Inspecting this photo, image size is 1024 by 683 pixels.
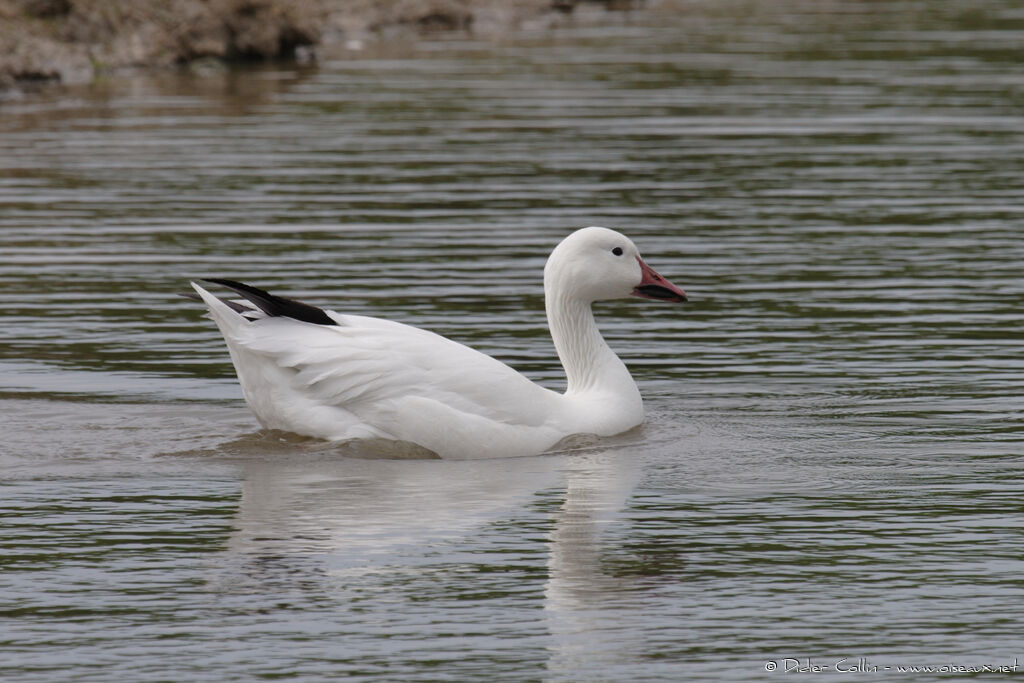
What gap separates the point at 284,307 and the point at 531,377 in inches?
92.7

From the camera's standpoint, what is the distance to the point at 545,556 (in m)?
8.02

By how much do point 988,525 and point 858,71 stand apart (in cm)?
2263

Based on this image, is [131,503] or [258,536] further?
[131,503]

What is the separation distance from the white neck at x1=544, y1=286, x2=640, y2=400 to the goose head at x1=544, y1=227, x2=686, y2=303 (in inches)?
2.2

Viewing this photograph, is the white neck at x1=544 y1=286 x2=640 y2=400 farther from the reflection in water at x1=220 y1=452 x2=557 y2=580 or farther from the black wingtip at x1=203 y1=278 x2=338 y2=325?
the black wingtip at x1=203 y1=278 x2=338 y2=325

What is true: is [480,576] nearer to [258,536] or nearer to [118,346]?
[258,536]

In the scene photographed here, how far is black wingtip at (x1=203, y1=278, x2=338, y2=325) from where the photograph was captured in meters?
9.91

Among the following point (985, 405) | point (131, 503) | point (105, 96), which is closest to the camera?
point (131, 503)

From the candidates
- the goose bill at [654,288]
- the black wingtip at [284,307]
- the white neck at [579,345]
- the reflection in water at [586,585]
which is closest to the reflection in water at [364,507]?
the reflection in water at [586,585]

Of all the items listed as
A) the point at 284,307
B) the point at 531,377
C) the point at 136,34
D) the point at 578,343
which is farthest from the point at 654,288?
the point at 136,34

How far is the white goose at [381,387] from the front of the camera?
9.95 meters

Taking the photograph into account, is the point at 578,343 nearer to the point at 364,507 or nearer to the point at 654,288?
the point at 654,288

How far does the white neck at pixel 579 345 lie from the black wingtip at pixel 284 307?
1.30 metres

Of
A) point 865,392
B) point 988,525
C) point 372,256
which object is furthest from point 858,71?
point 988,525
